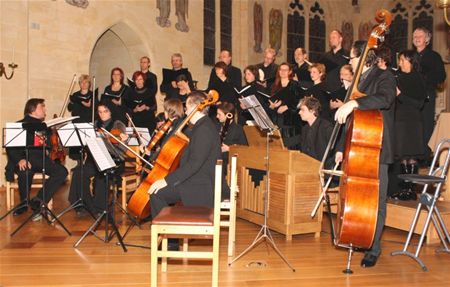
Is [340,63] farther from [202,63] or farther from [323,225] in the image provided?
[202,63]

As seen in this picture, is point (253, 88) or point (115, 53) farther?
point (115, 53)

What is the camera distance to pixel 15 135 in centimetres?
590

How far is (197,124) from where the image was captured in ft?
14.6

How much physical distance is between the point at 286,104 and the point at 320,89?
1.60 ft

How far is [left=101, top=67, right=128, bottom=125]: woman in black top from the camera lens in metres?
8.29

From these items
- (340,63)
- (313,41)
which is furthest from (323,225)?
(313,41)

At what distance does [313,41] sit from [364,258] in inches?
500

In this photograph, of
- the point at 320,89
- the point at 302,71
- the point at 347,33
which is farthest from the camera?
the point at 347,33

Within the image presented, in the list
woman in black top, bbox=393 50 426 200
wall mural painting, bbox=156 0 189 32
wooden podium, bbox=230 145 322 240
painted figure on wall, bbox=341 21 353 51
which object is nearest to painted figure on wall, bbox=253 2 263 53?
wall mural painting, bbox=156 0 189 32

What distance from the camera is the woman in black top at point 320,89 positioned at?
6559mm

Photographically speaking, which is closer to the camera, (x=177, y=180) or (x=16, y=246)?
(x=177, y=180)

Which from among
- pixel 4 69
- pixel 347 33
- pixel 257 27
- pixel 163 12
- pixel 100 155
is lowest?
pixel 100 155

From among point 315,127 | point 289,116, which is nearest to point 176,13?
point 289,116

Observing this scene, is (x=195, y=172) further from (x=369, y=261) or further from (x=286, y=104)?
(x=286, y=104)
